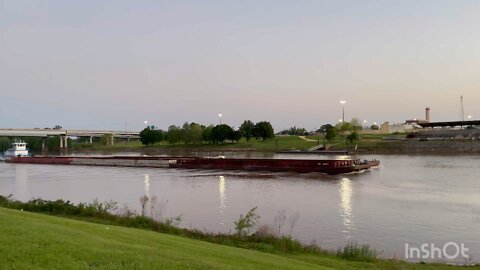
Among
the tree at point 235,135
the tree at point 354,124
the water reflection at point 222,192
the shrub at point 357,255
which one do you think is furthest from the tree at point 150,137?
the shrub at point 357,255

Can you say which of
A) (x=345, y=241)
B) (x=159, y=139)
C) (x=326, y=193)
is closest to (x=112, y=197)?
(x=326, y=193)

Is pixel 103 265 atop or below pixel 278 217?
atop

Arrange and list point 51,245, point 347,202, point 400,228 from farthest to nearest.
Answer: point 347,202, point 400,228, point 51,245

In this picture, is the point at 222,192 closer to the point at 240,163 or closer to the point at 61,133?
the point at 240,163

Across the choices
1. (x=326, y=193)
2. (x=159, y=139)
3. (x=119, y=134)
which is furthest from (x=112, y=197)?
(x=119, y=134)

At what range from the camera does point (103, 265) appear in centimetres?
714

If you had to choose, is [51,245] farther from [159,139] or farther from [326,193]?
[159,139]

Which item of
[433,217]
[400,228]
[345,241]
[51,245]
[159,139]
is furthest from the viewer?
[159,139]

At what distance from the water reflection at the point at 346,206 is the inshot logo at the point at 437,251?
9.34 ft

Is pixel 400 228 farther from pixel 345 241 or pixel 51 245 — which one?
pixel 51 245

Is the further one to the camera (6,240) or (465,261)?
(465,261)

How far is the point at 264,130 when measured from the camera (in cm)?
13262

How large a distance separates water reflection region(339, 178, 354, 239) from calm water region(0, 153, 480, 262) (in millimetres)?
39

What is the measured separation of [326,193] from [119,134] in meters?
157
